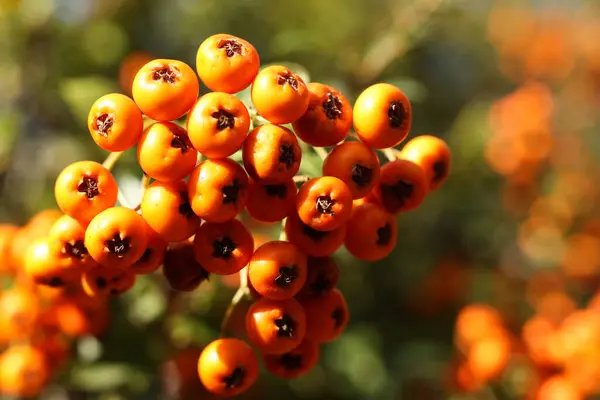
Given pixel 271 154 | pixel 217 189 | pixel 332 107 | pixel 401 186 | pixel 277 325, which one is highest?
pixel 332 107

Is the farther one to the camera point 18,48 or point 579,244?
point 579,244

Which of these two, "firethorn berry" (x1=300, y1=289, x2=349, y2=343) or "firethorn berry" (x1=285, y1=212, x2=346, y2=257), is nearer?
"firethorn berry" (x1=285, y1=212, x2=346, y2=257)

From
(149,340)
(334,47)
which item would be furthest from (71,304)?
(334,47)

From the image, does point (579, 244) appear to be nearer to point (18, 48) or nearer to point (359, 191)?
point (359, 191)

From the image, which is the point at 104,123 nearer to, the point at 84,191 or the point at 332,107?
the point at 84,191

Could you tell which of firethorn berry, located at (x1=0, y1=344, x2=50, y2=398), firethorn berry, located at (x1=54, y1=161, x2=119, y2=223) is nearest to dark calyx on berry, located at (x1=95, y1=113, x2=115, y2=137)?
firethorn berry, located at (x1=54, y1=161, x2=119, y2=223)

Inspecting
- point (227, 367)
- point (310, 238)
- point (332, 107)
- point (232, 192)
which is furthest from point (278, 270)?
point (332, 107)

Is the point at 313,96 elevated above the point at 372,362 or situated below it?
above

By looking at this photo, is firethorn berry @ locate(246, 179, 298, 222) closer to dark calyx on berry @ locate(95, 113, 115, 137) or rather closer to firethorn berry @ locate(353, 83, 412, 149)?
firethorn berry @ locate(353, 83, 412, 149)
